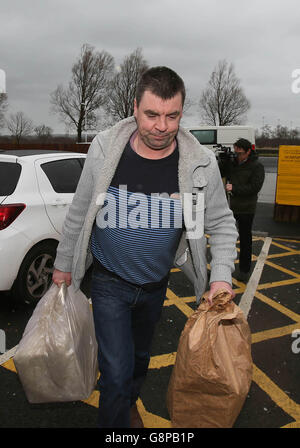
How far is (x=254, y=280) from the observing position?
5.11m

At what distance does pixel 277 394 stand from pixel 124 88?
4468 cm

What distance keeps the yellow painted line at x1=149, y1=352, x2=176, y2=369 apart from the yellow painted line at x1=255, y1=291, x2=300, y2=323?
160 centimetres

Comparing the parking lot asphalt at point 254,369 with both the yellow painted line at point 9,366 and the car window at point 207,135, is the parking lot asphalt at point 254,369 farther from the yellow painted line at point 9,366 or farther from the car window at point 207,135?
the car window at point 207,135

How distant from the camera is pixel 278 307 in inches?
168

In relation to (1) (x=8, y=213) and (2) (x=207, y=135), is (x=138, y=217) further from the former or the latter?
(2) (x=207, y=135)

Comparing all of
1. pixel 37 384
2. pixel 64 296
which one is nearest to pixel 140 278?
pixel 64 296

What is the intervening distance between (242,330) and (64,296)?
3.44ft

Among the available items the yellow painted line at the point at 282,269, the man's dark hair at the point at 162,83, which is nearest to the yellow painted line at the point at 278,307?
the yellow painted line at the point at 282,269

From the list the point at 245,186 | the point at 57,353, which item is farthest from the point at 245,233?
the point at 57,353

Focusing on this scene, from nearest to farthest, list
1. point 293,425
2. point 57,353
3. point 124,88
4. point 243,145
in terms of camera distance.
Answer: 1. point 57,353
2. point 293,425
3. point 243,145
4. point 124,88

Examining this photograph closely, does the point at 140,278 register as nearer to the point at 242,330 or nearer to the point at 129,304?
the point at 129,304

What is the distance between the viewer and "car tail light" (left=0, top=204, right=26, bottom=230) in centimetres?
339

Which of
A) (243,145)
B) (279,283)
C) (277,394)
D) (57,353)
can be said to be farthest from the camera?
(279,283)

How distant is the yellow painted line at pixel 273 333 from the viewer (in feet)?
11.6
